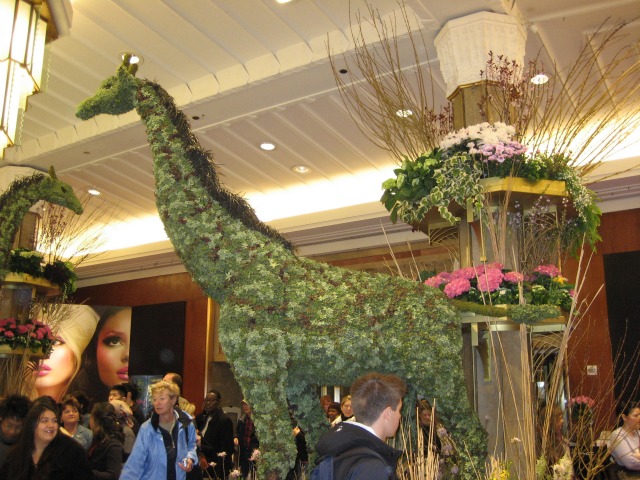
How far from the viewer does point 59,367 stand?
38.1 feet

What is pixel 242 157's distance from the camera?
8.63 m

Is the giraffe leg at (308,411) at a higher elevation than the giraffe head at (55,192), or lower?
lower

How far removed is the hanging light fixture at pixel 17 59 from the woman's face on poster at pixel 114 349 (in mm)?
8904

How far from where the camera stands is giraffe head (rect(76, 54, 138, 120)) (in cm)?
366

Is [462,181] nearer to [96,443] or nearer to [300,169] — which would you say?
[96,443]

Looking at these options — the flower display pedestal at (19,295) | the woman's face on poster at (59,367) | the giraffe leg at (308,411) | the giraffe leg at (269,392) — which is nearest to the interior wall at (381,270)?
the woman's face on poster at (59,367)

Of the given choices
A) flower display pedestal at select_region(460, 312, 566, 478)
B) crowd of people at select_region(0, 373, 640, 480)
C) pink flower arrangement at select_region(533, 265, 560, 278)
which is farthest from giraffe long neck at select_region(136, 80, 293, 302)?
pink flower arrangement at select_region(533, 265, 560, 278)

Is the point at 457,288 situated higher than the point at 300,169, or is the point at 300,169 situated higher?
the point at 300,169

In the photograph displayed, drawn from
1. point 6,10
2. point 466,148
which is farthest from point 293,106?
point 6,10

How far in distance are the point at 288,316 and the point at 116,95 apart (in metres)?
1.47

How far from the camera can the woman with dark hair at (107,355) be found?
12039 millimetres

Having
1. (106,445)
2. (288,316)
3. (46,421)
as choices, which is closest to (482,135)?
(288,316)

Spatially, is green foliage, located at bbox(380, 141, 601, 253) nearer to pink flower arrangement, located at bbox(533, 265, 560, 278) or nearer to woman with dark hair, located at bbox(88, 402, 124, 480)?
pink flower arrangement, located at bbox(533, 265, 560, 278)

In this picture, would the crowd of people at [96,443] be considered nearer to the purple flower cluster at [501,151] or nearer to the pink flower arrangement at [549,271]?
the pink flower arrangement at [549,271]
